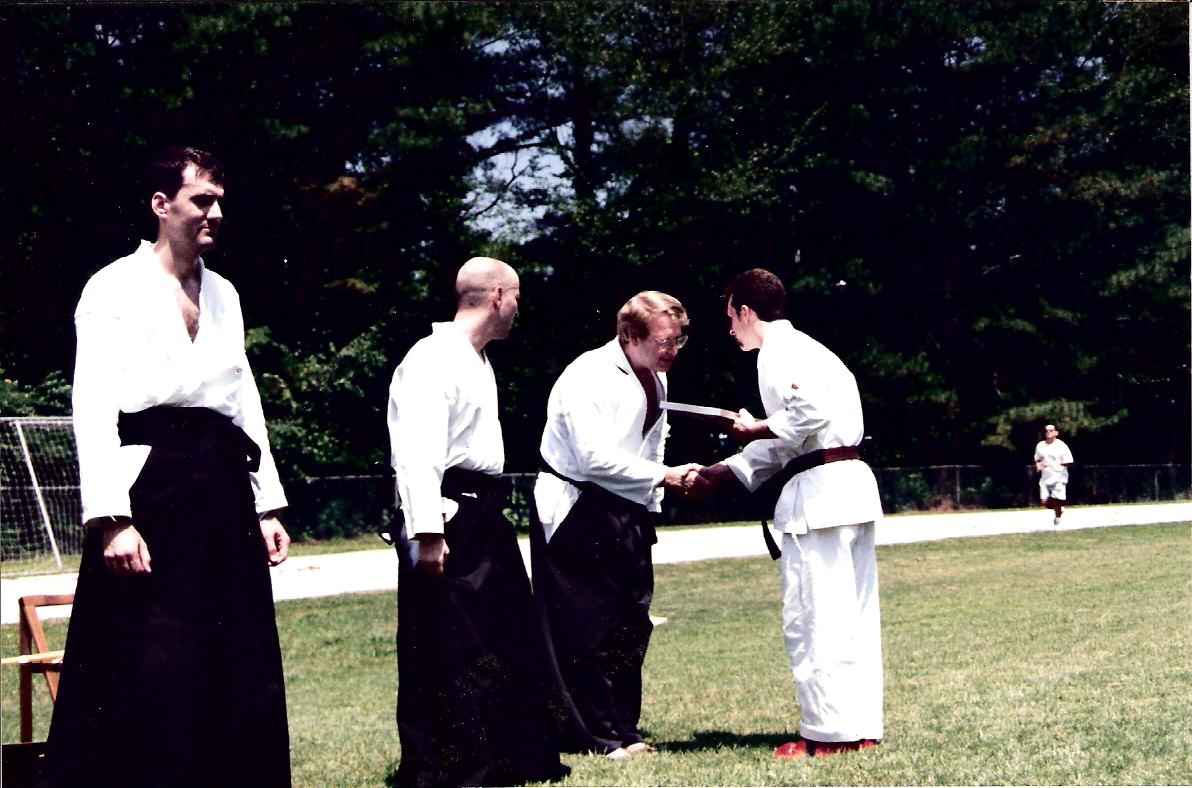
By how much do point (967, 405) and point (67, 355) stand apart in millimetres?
9985

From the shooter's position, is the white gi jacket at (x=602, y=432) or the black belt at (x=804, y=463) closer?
the black belt at (x=804, y=463)

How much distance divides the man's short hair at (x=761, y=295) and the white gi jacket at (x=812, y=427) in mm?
69

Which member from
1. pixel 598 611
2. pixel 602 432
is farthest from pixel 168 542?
pixel 598 611

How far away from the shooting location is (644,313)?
20.9ft

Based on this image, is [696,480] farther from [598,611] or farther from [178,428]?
[178,428]

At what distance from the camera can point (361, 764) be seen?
6.62 m

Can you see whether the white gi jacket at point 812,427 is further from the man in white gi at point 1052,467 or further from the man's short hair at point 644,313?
the man in white gi at point 1052,467

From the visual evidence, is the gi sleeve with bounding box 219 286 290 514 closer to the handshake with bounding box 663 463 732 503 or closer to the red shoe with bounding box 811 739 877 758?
the handshake with bounding box 663 463 732 503

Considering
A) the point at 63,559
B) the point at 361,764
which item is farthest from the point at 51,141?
the point at 361,764

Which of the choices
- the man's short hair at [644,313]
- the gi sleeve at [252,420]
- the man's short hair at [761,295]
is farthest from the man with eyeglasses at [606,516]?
the gi sleeve at [252,420]

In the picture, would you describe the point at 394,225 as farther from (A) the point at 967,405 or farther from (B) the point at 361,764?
(B) the point at 361,764

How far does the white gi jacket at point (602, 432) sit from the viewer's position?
6.32 m

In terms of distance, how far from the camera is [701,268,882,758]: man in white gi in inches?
233

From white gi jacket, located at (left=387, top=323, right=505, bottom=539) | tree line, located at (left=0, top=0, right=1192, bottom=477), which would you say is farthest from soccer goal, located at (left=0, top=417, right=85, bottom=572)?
white gi jacket, located at (left=387, top=323, right=505, bottom=539)
